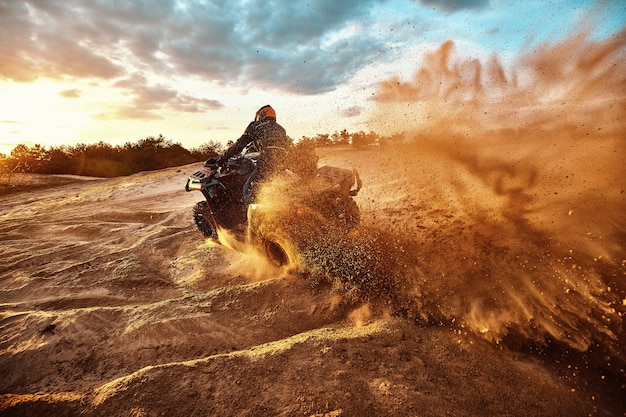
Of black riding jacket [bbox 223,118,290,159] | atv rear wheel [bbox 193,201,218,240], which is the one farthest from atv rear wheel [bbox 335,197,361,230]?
atv rear wheel [bbox 193,201,218,240]

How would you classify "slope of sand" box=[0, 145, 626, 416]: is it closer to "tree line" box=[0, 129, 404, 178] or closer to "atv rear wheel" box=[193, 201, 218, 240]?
"atv rear wheel" box=[193, 201, 218, 240]

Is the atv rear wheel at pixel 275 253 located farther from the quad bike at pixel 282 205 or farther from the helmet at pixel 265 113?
the helmet at pixel 265 113

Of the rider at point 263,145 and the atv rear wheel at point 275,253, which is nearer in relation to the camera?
the atv rear wheel at point 275,253

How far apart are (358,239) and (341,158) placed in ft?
43.8

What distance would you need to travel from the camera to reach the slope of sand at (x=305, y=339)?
1967 mm

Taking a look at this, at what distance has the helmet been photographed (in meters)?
4.45

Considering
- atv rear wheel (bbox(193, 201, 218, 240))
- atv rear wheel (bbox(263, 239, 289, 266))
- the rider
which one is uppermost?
the rider

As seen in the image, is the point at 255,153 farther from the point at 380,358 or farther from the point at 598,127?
the point at 598,127

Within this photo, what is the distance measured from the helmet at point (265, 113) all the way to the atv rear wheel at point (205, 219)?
63.0 inches

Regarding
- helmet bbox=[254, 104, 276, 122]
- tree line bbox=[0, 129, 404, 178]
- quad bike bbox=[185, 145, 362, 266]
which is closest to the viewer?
quad bike bbox=[185, 145, 362, 266]

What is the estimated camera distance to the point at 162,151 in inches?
831

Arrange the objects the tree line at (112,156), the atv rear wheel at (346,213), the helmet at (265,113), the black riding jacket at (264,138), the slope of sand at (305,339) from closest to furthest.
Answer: the slope of sand at (305,339) < the atv rear wheel at (346,213) < the black riding jacket at (264,138) < the helmet at (265,113) < the tree line at (112,156)

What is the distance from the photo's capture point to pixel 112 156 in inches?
748

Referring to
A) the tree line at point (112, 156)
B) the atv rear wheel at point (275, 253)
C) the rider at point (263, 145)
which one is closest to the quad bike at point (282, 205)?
the atv rear wheel at point (275, 253)
